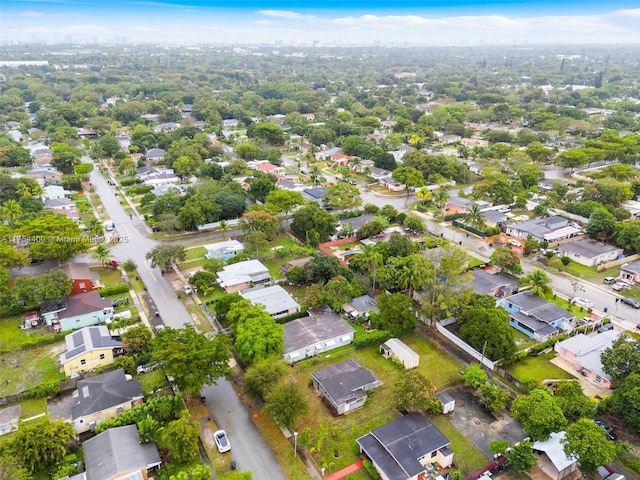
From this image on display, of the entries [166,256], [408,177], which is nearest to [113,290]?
[166,256]

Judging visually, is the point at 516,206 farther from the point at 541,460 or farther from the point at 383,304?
the point at 541,460

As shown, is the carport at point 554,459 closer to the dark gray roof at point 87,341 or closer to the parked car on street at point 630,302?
the parked car on street at point 630,302

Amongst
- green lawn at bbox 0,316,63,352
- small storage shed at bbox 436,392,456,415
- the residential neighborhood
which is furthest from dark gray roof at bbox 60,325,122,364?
small storage shed at bbox 436,392,456,415

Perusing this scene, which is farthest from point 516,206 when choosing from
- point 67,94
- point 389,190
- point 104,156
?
point 67,94

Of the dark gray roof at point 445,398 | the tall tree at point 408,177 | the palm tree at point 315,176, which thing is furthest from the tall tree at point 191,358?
the palm tree at point 315,176

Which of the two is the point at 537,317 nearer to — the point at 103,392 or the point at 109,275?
the point at 103,392

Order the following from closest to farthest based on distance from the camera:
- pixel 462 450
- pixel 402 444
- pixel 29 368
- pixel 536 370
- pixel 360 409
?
pixel 402 444, pixel 462 450, pixel 360 409, pixel 29 368, pixel 536 370
